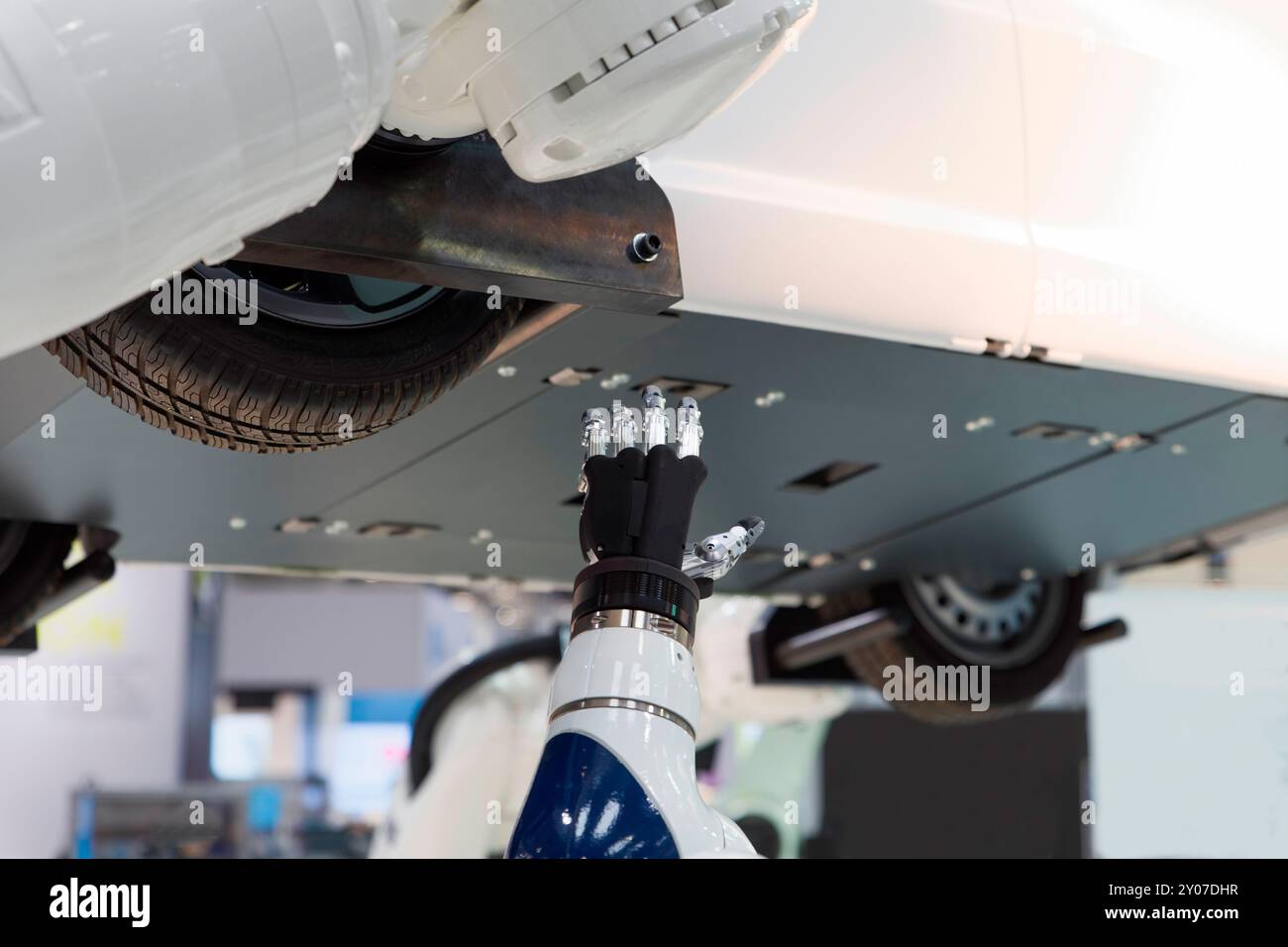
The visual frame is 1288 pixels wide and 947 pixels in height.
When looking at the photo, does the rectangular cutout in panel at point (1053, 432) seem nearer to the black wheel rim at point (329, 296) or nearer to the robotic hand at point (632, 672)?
the robotic hand at point (632, 672)

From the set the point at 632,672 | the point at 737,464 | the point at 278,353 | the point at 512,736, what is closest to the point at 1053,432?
the point at 737,464


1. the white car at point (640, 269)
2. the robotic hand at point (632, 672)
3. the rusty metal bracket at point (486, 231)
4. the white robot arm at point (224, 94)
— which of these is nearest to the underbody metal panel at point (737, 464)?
the white car at point (640, 269)

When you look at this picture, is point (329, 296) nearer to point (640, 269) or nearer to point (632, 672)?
point (640, 269)

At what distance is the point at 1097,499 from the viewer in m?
2.63

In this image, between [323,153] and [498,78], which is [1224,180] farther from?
[323,153]

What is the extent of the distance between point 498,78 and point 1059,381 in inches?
43.1

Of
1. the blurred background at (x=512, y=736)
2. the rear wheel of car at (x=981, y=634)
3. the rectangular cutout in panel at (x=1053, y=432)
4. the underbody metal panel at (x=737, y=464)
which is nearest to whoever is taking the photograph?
→ the underbody metal panel at (x=737, y=464)

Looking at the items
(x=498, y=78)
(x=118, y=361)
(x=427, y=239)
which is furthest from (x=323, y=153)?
(x=118, y=361)

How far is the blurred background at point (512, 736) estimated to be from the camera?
331 centimetres

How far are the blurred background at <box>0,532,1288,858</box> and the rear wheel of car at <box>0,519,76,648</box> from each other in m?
0.36

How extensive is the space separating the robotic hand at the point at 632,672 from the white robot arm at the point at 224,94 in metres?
0.40

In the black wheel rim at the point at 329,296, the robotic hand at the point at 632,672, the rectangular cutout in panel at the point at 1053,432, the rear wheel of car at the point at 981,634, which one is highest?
the rectangular cutout in panel at the point at 1053,432

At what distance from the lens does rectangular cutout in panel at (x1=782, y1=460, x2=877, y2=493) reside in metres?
2.34

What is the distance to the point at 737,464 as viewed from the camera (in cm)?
224
